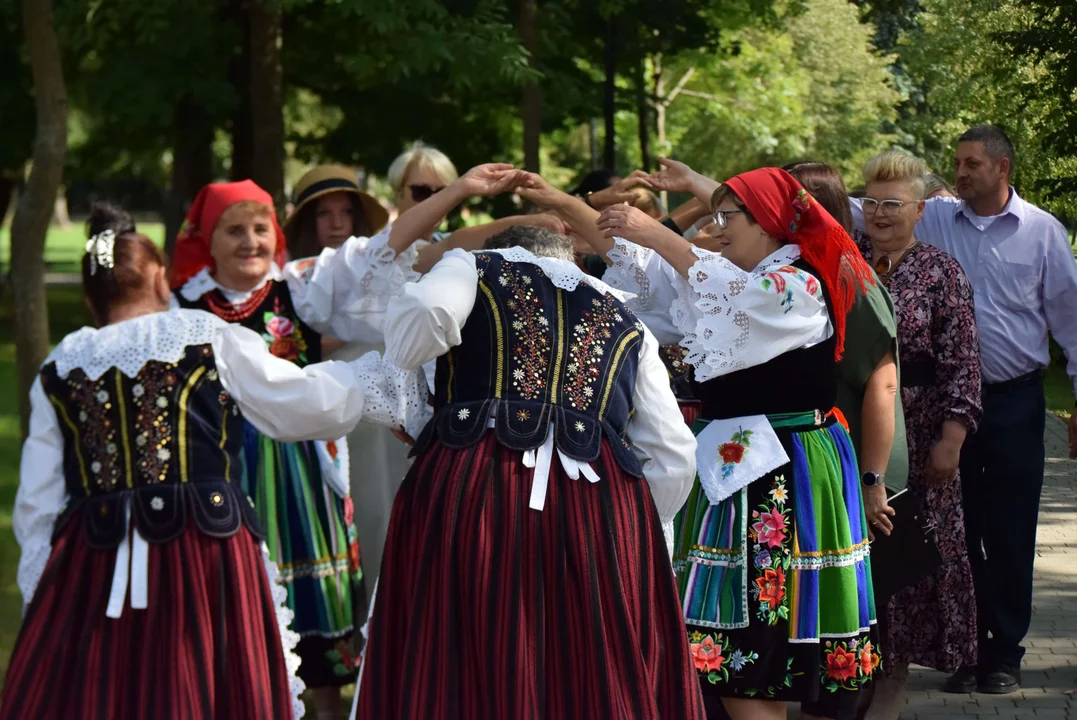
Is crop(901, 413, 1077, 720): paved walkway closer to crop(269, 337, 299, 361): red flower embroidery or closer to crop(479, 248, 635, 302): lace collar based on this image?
crop(479, 248, 635, 302): lace collar

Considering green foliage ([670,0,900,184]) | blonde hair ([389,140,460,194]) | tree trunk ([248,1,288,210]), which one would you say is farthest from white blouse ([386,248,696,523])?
green foliage ([670,0,900,184])

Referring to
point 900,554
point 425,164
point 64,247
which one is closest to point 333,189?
point 425,164

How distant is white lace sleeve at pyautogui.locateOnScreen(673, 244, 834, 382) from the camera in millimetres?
4141

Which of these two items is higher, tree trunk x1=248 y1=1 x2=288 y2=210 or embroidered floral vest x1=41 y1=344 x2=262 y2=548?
tree trunk x1=248 y1=1 x2=288 y2=210

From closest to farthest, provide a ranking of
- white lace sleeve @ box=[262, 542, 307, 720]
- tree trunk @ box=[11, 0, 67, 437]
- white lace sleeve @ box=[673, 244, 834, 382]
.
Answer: white lace sleeve @ box=[262, 542, 307, 720], white lace sleeve @ box=[673, 244, 834, 382], tree trunk @ box=[11, 0, 67, 437]

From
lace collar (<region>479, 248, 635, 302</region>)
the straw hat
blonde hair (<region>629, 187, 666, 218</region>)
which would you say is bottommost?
lace collar (<region>479, 248, 635, 302</region>)

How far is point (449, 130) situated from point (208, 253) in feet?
33.2

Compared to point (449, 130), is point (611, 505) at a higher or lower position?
lower

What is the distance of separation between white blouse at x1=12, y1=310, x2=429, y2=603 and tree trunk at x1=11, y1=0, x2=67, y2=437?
127 inches

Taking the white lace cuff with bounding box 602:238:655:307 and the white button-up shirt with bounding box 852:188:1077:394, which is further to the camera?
the white button-up shirt with bounding box 852:188:1077:394

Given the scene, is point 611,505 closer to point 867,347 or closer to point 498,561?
point 498,561

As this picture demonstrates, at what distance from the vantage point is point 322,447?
199 inches

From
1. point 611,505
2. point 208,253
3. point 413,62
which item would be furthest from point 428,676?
point 413,62

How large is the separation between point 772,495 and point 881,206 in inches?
55.1
